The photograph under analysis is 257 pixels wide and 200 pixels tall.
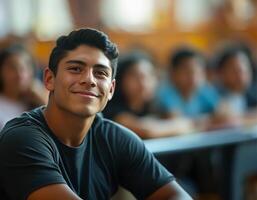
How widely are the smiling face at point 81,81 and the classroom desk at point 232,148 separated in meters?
1.27

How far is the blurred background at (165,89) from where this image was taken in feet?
10.00

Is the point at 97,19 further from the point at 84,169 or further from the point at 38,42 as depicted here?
the point at 84,169

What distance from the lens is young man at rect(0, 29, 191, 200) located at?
1.47 metres

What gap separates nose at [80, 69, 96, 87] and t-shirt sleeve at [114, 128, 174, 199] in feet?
0.80

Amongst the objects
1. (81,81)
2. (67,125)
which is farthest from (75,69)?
(67,125)

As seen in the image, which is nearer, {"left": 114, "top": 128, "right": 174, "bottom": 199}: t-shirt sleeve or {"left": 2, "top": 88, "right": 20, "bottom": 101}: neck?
{"left": 114, "top": 128, "right": 174, "bottom": 199}: t-shirt sleeve

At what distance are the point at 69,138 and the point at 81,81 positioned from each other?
157 millimetres

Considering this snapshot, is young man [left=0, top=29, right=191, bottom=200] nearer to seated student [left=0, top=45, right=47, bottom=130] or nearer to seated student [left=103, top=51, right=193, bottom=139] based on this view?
seated student [left=103, top=51, right=193, bottom=139]

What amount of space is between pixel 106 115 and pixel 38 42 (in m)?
2.00

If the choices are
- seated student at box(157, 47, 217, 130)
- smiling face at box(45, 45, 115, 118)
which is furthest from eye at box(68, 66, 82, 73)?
seated student at box(157, 47, 217, 130)

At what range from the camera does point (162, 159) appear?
2.73 m

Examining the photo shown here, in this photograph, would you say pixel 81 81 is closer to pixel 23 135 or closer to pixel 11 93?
pixel 23 135

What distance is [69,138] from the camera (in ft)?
5.22

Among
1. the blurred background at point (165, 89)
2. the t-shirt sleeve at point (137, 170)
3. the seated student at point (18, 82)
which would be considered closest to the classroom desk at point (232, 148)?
the blurred background at point (165, 89)
